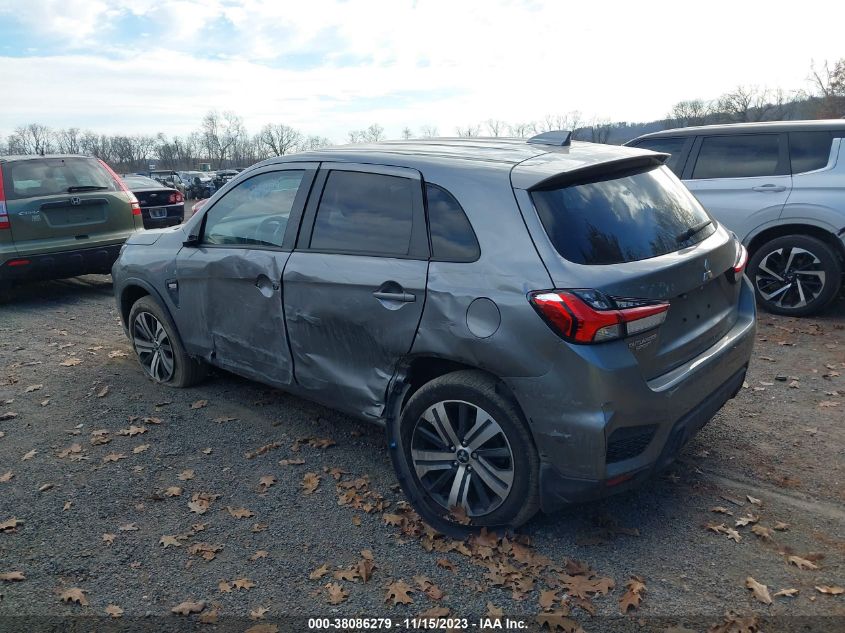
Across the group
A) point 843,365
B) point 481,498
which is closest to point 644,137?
point 843,365

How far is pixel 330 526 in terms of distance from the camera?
3537mm

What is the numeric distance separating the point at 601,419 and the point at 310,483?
1857mm

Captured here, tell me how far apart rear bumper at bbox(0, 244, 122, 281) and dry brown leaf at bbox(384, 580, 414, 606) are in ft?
23.4

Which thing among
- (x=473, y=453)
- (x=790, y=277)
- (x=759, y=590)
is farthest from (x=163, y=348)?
(x=790, y=277)

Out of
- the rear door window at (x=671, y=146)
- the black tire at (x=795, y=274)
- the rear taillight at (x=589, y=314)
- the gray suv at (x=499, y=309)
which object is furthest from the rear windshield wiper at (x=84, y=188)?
the black tire at (x=795, y=274)

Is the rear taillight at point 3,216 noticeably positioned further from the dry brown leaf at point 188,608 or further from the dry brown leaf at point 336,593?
the dry brown leaf at point 336,593

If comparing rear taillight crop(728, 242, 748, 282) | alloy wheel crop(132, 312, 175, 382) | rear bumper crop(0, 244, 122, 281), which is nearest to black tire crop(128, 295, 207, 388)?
alloy wheel crop(132, 312, 175, 382)

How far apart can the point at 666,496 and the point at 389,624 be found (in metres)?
1.69

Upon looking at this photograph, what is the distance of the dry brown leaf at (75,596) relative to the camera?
3.05 metres

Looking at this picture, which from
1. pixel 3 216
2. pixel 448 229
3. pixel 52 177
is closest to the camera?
pixel 448 229

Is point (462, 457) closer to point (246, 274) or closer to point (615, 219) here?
point (615, 219)

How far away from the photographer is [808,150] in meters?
6.93

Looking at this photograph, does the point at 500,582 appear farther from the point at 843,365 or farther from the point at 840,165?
the point at 840,165

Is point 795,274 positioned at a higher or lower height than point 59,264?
lower
